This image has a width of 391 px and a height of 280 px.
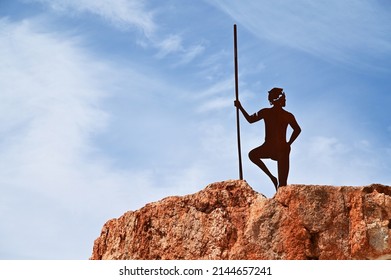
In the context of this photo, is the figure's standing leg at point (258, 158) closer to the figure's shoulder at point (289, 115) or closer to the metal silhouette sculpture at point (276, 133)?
the metal silhouette sculpture at point (276, 133)

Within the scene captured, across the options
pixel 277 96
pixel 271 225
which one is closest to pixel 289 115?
pixel 277 96

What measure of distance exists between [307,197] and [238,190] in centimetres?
104

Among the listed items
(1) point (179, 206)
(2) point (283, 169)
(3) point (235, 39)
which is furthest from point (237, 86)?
(1) point (179, 206)

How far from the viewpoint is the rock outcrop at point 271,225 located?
32.2 feet

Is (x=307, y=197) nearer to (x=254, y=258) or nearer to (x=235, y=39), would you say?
(x=254, y=258)

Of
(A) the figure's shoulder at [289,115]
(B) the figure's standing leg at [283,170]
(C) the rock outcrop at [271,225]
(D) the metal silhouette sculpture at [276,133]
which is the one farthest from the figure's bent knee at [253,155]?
(C) the rock outcrop at [271,225]

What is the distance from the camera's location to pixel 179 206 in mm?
10500

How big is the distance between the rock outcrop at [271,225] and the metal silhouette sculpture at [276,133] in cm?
116

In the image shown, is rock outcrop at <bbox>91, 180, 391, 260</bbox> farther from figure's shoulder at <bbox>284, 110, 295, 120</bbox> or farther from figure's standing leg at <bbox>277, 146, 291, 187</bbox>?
figure's shoulder at <bbox>284, 110, 295, 120</bbox>

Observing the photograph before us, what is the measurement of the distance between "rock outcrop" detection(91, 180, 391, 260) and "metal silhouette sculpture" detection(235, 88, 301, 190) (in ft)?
3.82

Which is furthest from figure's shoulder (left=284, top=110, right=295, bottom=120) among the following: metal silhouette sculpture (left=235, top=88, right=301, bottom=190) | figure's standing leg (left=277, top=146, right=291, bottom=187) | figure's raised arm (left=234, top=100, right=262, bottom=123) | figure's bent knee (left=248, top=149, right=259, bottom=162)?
figure's bent knee (left=248, top=149, right=259, bottom=162)

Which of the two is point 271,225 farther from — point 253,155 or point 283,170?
point 253,155

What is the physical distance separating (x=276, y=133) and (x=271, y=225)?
7.13 feet

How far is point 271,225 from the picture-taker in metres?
9.90
